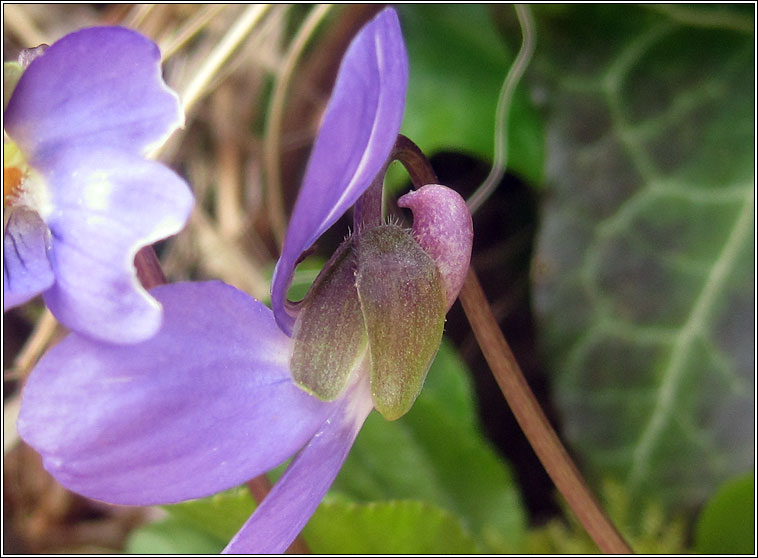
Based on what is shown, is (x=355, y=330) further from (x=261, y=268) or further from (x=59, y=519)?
(x=59, y=519)

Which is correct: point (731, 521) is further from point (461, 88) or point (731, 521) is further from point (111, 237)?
point (111, 237)

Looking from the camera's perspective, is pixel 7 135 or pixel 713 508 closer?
pixel 7 135

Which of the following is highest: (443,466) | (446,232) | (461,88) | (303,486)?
(446,232)

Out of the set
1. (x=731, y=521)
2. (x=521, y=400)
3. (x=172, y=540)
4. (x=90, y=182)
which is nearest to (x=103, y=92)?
(x=90, y=182)

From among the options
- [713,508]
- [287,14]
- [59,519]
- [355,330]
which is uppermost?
[355,330]

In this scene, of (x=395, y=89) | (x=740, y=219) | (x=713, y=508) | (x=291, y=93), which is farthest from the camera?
(x=291, y=93)

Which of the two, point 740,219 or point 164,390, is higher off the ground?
point 164,390

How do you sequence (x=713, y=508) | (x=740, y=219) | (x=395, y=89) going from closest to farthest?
(x=395, y=89), (x=713, y=508), (x=740, y=219)

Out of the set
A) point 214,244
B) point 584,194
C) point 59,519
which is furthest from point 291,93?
point 59,519
